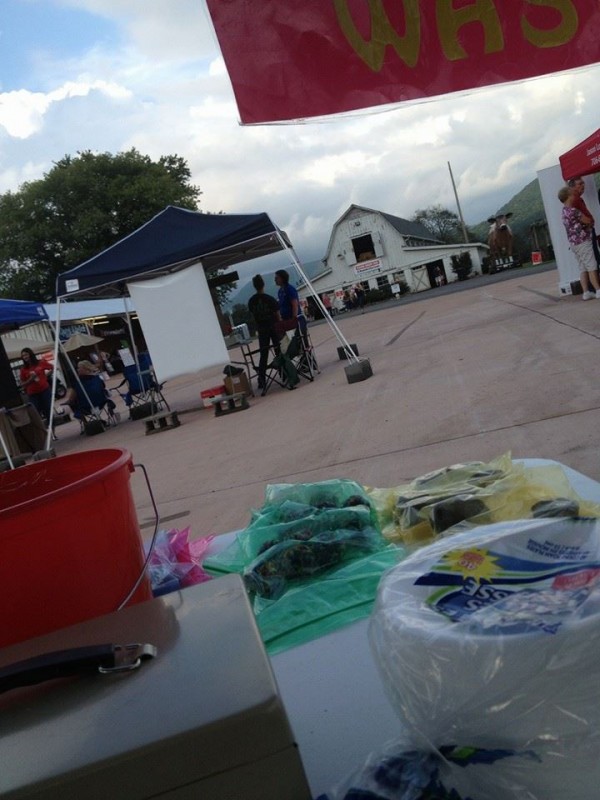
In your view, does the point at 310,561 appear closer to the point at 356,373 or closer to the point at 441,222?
the point at 356,373

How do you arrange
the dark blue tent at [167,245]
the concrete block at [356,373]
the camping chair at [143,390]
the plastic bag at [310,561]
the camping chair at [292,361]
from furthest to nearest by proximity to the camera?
the camping chair at [143,390] → the camping chair at [292,361] → the concrete block at [356,373] → the dark blue tent at [167,245] → the plastic bag at [310,561]

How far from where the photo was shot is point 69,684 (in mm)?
708

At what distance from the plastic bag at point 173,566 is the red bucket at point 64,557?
14.1 inches

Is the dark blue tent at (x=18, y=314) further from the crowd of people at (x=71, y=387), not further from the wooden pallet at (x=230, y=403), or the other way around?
the wooden pallet at (x=230, y=403)

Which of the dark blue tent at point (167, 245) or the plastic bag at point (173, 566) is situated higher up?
the dark blue tent at point (167, 245)

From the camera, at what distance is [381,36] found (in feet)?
5.74

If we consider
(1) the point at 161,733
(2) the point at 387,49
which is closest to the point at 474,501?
(1) the point at 161,733

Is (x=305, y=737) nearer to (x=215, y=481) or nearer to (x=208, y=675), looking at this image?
(x=208, y=675)

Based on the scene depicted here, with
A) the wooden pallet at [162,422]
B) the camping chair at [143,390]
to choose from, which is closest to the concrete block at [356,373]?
the wooden pallet at [162,422]

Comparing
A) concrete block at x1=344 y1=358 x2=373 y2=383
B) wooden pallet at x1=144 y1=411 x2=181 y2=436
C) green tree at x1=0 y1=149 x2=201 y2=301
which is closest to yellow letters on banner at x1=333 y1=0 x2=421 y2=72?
concrete block at x1=344 y1=358 x2=373 y2=383

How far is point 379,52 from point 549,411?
12.4 feet

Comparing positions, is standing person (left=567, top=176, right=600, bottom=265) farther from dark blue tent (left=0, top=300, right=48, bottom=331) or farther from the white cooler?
the white cooler

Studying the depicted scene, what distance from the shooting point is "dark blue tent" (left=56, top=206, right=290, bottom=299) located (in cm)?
859

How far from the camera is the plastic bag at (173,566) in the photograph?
1429mm
